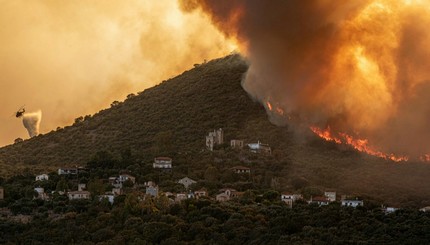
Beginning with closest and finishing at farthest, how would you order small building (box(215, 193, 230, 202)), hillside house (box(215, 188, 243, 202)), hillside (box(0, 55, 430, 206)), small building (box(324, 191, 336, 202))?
A: small building (box(215, 193, 230, 202)), small building (box(324, 191, 336, 202)), hillside house (box(215, 188, 243, 202)), hillside (box(0, 55, 430, 206))

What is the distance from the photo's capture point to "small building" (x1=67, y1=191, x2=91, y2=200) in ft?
369

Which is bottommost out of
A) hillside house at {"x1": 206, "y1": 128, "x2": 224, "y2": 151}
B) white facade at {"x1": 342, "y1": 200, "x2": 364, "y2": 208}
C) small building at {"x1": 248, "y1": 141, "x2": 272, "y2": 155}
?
white facade at {"x1": 342, "y1": 200, "x2": 364, "y2": 208}

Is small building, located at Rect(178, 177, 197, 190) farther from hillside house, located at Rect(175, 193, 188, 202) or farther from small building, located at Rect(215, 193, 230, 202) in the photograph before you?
small building, located at Rect(215, 193, 230, 202)

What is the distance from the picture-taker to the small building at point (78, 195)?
112 meters

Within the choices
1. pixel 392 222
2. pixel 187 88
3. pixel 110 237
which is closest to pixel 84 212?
pixel 110 237

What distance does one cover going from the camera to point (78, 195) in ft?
370

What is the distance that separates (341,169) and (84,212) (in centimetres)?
2047

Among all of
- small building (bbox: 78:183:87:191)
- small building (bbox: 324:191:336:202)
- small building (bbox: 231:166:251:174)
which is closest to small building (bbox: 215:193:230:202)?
small building (bbox: 324:191:336:202)

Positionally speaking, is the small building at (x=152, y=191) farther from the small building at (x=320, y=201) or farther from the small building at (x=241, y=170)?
the small building at (x=320, y=201)

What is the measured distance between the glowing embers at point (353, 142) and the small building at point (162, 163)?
10.9 m

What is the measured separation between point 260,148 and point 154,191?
15.0 meters

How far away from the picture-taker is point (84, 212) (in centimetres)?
10825

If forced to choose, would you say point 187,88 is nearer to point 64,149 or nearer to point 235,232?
point 64,149

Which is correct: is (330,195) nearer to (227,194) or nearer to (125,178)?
(227,194)
